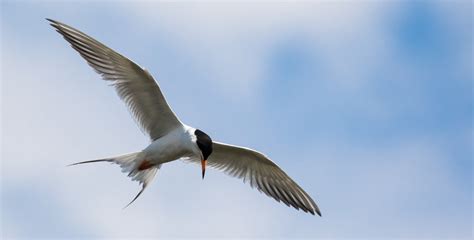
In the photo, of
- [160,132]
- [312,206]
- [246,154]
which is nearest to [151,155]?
[160,132]

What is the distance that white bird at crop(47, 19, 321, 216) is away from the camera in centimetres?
1226

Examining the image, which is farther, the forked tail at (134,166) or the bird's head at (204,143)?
the forked tail at (134,166)

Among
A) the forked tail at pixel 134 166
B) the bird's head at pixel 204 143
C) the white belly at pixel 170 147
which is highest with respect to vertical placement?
the bird's head at pixel 204 143

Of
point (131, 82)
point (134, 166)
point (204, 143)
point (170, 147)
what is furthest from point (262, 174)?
point (131, 82)

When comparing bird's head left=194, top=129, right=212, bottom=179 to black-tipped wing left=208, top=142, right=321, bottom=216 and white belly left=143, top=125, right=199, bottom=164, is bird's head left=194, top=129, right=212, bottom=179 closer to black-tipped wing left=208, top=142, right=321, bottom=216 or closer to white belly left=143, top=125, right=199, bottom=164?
white belly left=143, top=125, right=199, bottom=164

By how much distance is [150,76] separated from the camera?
12.2 metres

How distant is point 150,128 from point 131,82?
73 cm

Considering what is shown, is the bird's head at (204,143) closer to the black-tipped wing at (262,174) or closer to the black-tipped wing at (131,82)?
the black-tipped wing at (131,82)

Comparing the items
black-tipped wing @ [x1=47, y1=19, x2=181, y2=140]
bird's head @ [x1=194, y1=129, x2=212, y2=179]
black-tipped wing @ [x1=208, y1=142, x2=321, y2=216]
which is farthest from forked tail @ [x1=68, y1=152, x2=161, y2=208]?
black-tipped wing @ [x1=208, y1=142, x2=321, y2=216]

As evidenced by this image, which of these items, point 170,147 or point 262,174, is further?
point 262,174

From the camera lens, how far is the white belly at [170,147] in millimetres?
12383

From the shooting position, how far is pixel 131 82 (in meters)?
12.4

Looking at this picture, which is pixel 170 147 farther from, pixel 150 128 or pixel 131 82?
pixel 131 82

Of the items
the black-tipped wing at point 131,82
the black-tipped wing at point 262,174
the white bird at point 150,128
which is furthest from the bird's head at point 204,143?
the black-tipped wing at point 262,174
